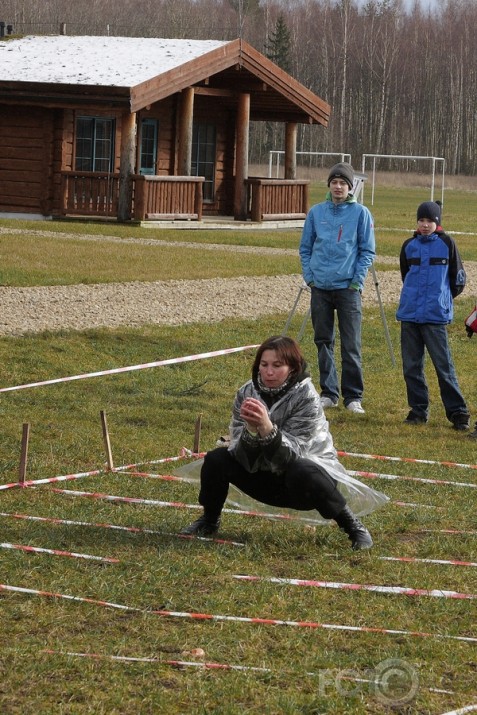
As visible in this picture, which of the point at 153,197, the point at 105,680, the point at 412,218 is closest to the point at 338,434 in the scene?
the point at 105,680

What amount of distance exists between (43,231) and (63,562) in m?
20.0

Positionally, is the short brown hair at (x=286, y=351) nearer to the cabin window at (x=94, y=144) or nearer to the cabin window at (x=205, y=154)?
the cabin window at (x=94, y=144)

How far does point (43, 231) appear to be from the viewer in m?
25.2

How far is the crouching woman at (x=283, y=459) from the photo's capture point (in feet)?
19.6

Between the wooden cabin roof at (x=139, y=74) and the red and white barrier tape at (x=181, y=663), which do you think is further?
the wooden cabin roof at (x=139, y=74)

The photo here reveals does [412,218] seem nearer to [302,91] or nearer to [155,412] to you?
[302,91]

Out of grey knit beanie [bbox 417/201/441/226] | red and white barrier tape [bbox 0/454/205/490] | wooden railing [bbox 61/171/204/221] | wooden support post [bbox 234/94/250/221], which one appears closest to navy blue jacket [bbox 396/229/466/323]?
grey knit beanie [bbox 417/201/441/226]

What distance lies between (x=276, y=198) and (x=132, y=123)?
5.02 meters

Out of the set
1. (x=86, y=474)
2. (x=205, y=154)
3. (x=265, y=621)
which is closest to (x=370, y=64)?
(x=205, y=154)

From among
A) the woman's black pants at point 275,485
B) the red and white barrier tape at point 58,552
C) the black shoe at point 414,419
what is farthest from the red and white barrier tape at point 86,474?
the black shoe at point 414,419

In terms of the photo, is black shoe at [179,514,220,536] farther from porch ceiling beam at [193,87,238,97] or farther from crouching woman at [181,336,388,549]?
porch ceiling beam at [193,87,238,97]

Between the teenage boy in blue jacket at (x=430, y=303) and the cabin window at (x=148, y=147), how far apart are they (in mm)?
20859

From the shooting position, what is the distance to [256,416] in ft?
18.8

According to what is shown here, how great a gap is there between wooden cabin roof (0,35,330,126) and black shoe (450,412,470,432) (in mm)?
17488
